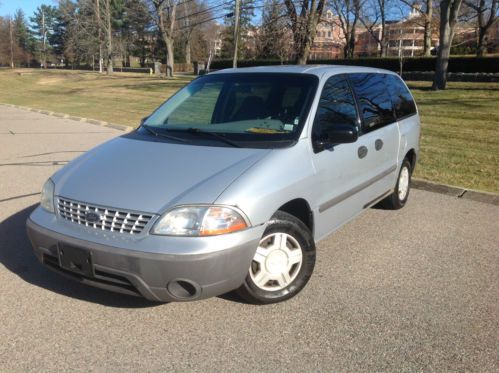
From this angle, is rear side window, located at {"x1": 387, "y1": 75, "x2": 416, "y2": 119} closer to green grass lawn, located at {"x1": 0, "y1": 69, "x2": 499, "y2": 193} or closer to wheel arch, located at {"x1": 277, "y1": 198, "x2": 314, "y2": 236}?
green grass lawn, located at {"x1": 0, "y1": 69, "x2": 499, "y2": 193}

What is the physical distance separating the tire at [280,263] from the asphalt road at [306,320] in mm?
105

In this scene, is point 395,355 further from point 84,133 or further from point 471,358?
point 84,133

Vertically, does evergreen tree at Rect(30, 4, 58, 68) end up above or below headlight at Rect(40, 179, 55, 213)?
above

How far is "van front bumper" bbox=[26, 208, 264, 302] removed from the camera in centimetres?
285

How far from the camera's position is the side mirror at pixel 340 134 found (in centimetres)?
371

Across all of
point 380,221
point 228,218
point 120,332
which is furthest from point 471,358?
point 380,221

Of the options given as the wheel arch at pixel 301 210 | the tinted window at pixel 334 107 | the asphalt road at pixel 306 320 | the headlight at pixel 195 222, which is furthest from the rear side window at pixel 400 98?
the headlight at pixel 195 222

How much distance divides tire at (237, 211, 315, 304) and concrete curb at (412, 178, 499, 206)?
3609 millimetres

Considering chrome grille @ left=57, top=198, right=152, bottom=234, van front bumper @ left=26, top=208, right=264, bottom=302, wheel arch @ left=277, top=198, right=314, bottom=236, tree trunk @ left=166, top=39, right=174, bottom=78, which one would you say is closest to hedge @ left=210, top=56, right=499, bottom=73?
tree trunk @ left=166, top=39, right=174, bottom=78

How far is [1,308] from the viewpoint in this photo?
3326 mm

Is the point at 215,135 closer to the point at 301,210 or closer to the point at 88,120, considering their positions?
the point at 301,210

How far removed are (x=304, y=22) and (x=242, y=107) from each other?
23.5 metres

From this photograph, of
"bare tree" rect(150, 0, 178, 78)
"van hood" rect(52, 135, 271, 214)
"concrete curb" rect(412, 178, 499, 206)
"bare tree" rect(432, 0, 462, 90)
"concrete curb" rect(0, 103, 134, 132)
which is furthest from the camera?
"bare tree" rect(150, 0, 178, 78)

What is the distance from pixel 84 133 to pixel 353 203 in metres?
9.12
